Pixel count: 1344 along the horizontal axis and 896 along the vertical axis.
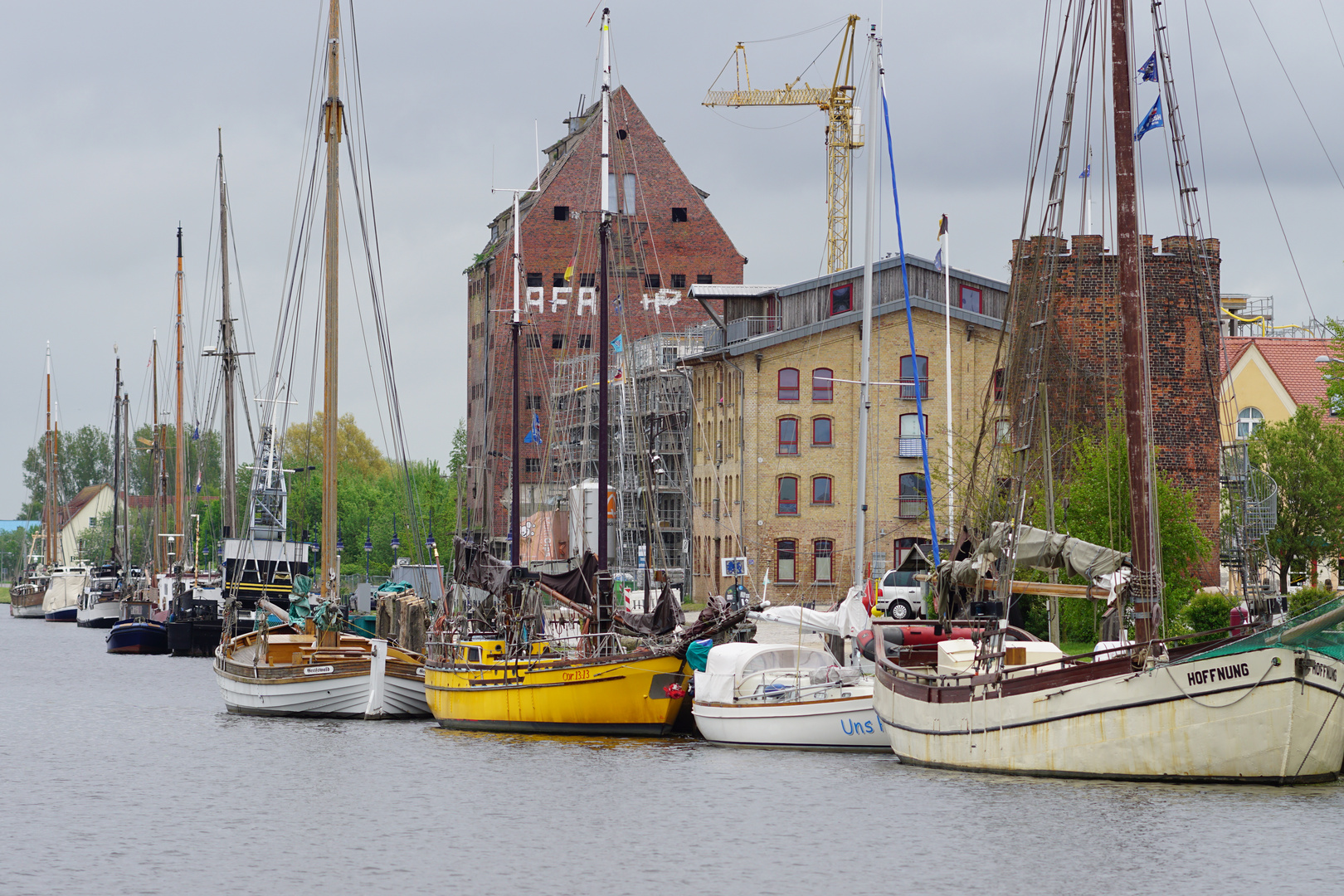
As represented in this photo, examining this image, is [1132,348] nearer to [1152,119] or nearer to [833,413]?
[1152,119]

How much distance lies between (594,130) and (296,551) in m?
46.8

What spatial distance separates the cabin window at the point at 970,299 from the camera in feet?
266

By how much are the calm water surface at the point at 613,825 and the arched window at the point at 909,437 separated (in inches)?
1692

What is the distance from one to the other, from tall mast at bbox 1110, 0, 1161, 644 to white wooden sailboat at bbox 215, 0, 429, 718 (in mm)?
21978

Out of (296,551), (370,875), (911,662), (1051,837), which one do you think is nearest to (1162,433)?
(911,662)

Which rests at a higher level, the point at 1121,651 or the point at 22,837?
the point at 1121,651

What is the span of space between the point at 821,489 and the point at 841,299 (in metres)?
8.79

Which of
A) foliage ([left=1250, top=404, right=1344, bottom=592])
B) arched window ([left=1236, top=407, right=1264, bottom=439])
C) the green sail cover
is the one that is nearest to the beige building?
foliage ([left=1250, top=404, right=1344, bottom=592])

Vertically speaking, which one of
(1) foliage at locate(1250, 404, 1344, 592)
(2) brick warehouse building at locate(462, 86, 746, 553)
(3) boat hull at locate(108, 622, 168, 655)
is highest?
(2) brick warehouse building at locate(462, 86, 746, 553)

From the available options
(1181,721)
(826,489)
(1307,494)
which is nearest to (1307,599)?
(1181,721)

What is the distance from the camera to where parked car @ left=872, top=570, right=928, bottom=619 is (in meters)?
56.7

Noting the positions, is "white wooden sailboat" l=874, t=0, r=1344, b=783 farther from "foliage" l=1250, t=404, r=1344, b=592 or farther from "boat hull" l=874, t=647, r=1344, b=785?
"foliage" l=1250, t=404, r=1344, b=592

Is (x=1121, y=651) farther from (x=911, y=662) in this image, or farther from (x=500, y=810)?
(x=500, y=810)

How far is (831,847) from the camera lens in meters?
26.5
